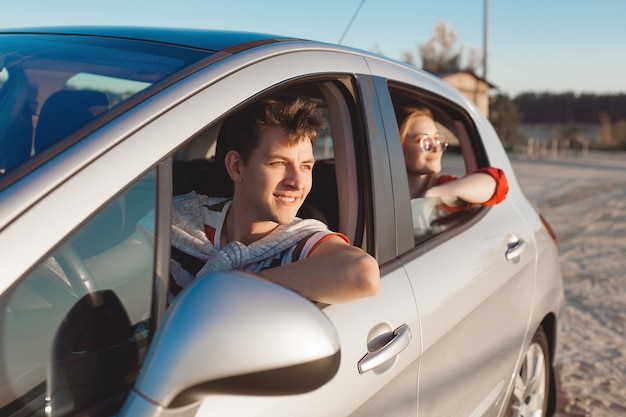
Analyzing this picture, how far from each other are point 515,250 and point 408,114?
68cm

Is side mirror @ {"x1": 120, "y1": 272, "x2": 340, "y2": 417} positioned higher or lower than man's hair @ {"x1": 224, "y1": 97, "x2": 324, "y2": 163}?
lower

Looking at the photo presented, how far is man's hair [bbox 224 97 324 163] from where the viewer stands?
5.57 ft

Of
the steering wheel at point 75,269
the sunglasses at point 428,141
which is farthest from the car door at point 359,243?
the sunglasses at point 428,141

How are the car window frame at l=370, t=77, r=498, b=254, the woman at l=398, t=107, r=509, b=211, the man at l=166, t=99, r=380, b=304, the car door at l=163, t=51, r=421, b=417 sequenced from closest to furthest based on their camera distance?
1. the car door at l=163, t=51, r=421, b=417
2. the man at l=166, t=99, r=380, b=304
3. the car window frame at l=370, t=77, r=498, b=254
4. the woman at l=398, t=107, r=509, b=211

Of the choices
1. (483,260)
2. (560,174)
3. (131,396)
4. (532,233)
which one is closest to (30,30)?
(131,396)

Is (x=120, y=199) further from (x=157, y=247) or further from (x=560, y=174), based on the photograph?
(x=560, y=174)

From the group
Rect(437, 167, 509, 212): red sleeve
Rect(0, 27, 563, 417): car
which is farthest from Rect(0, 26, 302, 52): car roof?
Rect(437, 167, 509, 212): red sleeve

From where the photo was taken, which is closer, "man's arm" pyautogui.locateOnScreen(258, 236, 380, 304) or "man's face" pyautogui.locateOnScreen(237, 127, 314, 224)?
"man's arm" pyautogui.locateOnScreen(258, 236, 380, 304)

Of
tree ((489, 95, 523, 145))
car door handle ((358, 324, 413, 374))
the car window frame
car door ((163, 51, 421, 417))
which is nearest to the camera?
car door ((163, 51, 421, 417))

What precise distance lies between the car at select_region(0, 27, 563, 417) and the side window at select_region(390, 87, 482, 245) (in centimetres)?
4

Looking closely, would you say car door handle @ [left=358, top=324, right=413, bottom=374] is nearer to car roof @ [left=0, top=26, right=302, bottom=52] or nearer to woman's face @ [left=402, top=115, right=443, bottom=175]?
car roof @ [left=0, top=26, right=302, bottom=52]

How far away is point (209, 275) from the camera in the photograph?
107 centimetres

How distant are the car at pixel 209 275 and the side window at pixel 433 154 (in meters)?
0.04

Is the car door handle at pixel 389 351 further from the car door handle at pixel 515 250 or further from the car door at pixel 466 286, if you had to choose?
the car door handle at pixel 515 250
